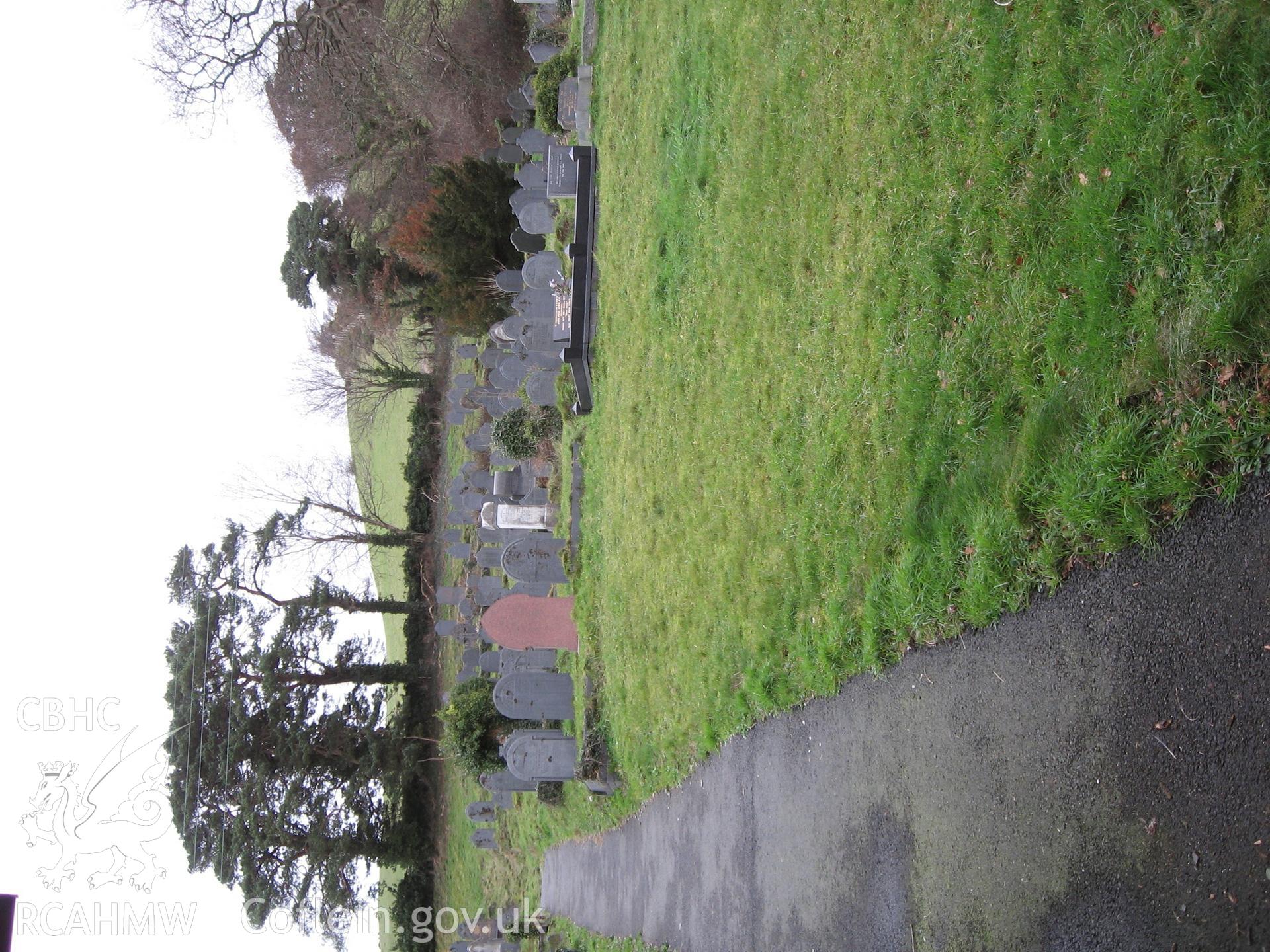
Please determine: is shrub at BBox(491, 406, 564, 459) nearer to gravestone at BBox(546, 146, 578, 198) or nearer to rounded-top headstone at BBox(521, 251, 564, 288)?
rounded-top headstone at BBox(521, 251, 564, 288)

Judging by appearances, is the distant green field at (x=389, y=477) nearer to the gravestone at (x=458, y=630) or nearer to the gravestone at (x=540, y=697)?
the gravestone at (x=458, y=630)

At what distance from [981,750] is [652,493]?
5699mm

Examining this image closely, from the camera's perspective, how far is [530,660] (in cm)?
1384

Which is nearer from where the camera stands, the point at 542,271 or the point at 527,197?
the point at 542,271

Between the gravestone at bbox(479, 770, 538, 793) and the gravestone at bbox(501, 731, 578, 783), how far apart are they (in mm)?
2077

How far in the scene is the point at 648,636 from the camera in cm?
959

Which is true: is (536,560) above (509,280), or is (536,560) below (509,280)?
below

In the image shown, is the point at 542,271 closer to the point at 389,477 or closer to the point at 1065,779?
the point at 1065,779

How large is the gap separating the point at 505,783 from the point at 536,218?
28.1 ft

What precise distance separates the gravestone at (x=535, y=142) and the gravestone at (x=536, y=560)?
6.30m

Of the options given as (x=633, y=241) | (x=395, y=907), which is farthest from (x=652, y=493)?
(x=395, y=907)

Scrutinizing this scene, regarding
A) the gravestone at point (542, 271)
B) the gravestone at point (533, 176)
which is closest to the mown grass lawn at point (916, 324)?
the gravestone at point (542, 271)

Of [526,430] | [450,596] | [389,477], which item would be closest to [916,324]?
[526,430]

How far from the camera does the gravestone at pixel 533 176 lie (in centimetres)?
1441
